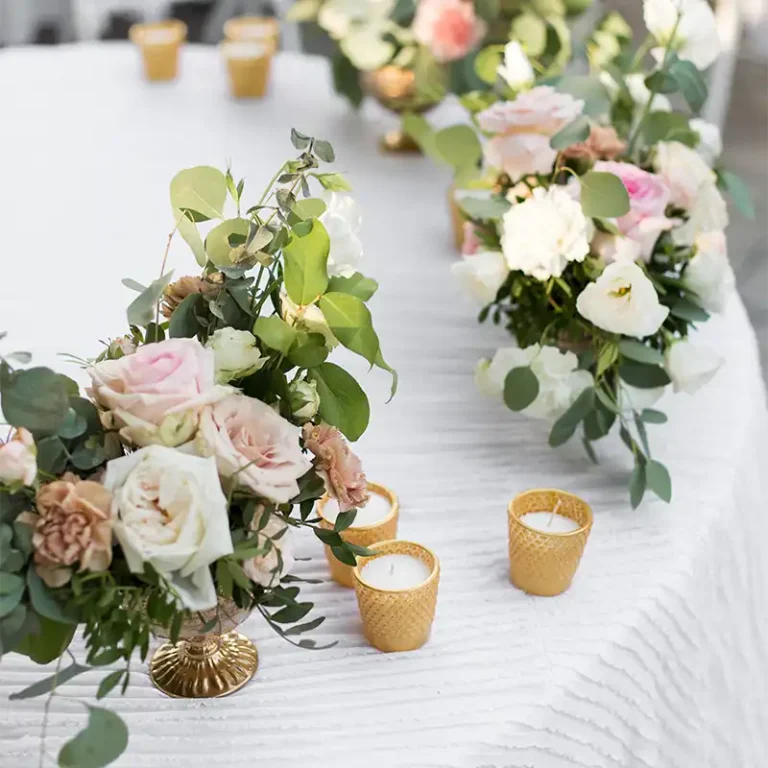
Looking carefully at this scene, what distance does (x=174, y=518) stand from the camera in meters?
0.69

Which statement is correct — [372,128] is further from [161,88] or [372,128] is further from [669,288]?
[669,288]

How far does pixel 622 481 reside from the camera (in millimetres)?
1167

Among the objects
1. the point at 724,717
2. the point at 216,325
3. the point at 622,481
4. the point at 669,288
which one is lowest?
the point at 724,717

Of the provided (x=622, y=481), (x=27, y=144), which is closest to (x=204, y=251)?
(x=622, y=481)

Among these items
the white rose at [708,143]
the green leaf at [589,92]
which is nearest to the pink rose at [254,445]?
the green leaf at [589,92]

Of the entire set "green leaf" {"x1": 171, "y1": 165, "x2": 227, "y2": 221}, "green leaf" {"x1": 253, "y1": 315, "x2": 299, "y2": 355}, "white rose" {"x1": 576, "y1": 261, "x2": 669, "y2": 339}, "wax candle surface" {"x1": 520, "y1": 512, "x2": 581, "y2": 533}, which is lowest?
"wax candle surface" {"x1": 520, "y1": 512, "x2": 581, "y2": 533}

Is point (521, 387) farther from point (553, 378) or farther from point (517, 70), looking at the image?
point (517, 70)

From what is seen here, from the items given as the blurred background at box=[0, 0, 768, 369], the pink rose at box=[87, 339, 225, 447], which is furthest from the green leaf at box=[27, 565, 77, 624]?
the blurred background at box=[0, 0, 768, 369]

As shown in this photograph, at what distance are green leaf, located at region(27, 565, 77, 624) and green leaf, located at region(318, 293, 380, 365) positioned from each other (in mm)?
275

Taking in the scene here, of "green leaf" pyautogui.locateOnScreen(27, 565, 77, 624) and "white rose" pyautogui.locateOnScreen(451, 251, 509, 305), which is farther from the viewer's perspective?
"white rose" pyautogui.locateOnScreen(451, 251, 509, 305)

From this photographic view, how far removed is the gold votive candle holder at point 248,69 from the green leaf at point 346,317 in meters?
1.43

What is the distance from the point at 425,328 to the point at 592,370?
0.33 metres

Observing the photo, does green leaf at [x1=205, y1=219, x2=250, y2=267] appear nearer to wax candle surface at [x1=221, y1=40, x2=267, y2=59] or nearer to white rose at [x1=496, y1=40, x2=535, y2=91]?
white rose at [x1=496, y1=40, x2=535, y2=91]

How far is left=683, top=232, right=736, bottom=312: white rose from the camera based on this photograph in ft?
3.84
